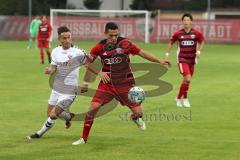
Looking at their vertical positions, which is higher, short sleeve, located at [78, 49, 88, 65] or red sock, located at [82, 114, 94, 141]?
short sleeve, located at [78, 49, 88, 65]

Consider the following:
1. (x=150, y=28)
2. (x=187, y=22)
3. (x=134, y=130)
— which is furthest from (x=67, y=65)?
(x=150, y=28)

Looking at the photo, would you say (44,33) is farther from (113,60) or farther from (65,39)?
(113,60)

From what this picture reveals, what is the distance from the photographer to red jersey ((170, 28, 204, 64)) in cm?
1662

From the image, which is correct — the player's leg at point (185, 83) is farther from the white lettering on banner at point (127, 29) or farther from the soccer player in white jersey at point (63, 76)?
the white lettering on banner at point (127, 29)

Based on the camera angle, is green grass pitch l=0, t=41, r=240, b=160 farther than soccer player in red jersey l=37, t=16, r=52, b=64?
No

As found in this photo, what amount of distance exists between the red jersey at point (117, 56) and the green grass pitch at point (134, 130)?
108cm

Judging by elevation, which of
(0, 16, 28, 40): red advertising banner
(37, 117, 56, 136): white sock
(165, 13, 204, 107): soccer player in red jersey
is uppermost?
(165, 13, 204, 107): soccer player in red jersey

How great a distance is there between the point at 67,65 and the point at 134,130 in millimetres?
1894

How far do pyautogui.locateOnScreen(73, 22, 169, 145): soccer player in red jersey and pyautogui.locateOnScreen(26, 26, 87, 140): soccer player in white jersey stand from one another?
41 centimetres

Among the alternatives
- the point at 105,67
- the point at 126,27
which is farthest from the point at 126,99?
the point at 126,27

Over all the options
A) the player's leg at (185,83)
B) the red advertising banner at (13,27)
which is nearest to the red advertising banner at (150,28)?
the red advertising banner at (13,27)

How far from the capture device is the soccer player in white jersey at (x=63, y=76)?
1118cm

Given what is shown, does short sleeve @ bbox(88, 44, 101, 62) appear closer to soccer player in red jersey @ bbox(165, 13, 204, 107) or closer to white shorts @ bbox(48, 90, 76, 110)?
white shorts @ bbox(48, 90, 76, 110)

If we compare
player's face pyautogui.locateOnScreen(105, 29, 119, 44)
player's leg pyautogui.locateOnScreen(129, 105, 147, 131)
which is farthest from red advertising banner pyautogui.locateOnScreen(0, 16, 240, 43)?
player's face pyautogui.locateOnScreen(105, 29, 119, 44)
